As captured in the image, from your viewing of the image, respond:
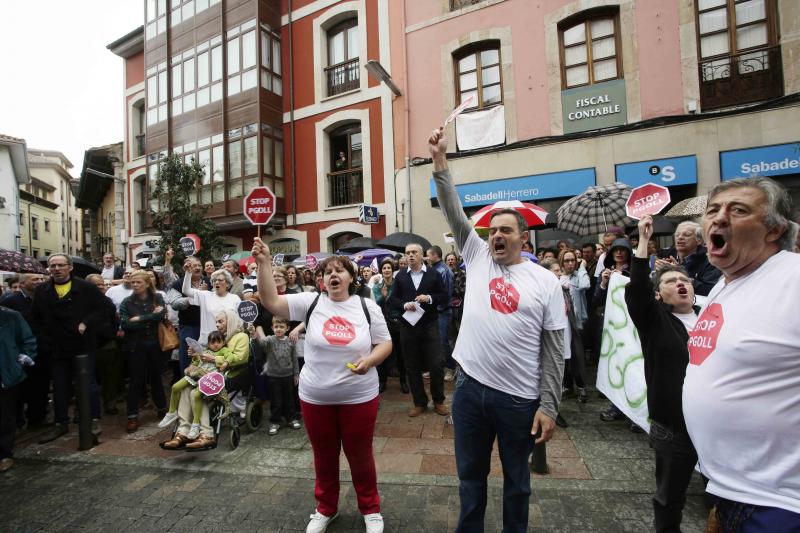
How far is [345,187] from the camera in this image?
1482 centimetres

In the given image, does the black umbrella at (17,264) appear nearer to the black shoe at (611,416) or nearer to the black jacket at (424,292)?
the black jacket at (424,292)

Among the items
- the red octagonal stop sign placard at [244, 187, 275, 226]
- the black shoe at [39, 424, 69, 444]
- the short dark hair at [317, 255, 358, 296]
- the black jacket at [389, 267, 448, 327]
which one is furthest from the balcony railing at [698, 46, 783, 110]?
the black shoe at [39, 424, 69, 444]

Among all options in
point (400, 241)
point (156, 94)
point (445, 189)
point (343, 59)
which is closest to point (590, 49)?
point (400, 241)

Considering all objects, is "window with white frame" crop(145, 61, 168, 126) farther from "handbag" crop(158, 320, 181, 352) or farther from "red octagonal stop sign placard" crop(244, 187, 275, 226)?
"red octagonal stop sign placard" crop(244, 187, 275, 226)

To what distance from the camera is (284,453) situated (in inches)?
168

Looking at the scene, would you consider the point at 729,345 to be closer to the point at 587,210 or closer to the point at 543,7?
the point at 587,210

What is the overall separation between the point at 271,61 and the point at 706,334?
55.2 feet

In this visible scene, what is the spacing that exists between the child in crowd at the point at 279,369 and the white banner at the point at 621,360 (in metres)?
3.45

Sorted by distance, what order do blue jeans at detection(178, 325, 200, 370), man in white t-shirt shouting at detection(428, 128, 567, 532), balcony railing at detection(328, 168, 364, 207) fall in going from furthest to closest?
balcony railing at detection(328, 168, 364, 207)
blue jeans at detection(178, 325, 200, 370)
man in white t-shirt shouting at detection(428, 128, 567, 532)

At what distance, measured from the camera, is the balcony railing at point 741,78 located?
364 inches

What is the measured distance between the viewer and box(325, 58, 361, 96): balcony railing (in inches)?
572

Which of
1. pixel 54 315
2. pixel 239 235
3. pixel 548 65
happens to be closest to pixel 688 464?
pixel 54 315

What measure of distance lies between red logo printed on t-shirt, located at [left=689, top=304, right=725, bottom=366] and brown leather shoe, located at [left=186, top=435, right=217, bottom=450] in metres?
4.19

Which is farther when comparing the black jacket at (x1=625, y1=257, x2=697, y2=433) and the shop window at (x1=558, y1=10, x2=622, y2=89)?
the shop window at (x1=558, y1=10, x2=622, y2=89)
